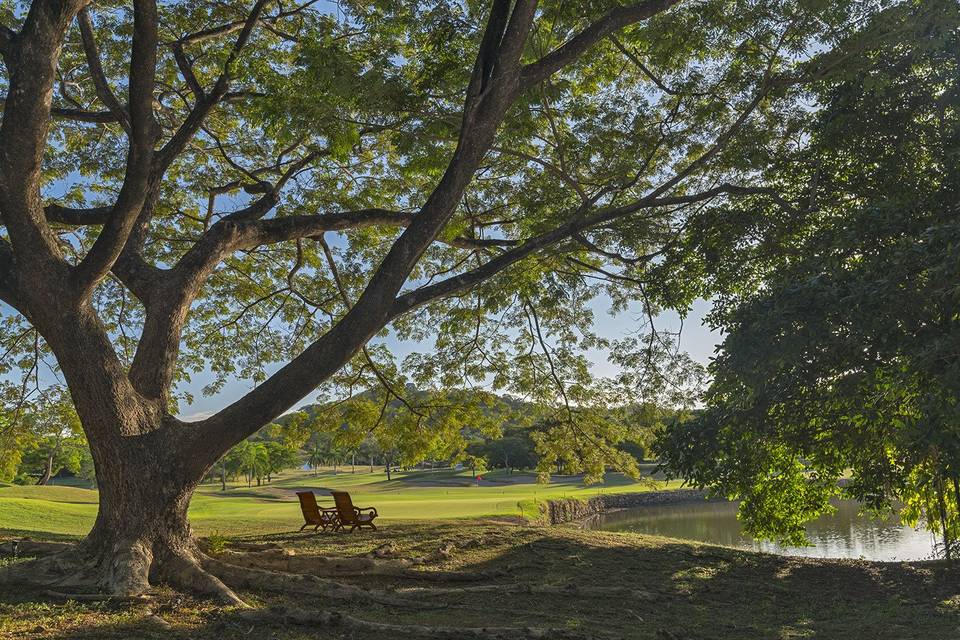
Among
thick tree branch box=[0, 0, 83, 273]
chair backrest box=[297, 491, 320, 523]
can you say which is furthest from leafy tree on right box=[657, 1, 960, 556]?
chair backrest box=[297, 491, 320, 523]

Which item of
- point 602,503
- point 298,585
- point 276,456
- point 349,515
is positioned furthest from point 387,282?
point 276,456

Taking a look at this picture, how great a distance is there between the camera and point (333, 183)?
11.9 m

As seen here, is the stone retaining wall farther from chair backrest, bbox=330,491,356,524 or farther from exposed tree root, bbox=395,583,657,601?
exposed tree root, bbox=395,583,657,601

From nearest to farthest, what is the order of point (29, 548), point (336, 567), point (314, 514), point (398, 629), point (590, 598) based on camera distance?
point (398, 629)
point (590, 598)
point (336, 567)
point (29, 548)
point (314, 514)

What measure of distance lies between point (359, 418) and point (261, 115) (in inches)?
231

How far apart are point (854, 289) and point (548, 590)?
462 centimetres

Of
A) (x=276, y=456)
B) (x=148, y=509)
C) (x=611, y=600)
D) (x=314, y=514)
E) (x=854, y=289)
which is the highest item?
(x=854, y=289)

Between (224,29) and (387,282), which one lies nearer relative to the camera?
(387,282)

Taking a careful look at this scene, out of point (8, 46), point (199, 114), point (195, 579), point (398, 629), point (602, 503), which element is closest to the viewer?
point (398, 629)

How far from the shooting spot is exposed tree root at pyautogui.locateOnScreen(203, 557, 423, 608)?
6883 millimetres

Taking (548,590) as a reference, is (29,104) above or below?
above

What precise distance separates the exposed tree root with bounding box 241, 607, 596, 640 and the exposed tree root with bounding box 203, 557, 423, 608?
1.08 meters

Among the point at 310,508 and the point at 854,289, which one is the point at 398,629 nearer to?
the point at 854,289

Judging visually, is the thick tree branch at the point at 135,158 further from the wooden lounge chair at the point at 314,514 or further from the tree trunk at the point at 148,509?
the wooden lounge chair at the point at 314,514
